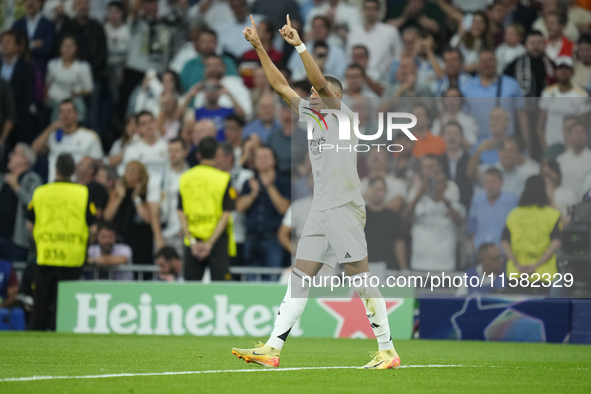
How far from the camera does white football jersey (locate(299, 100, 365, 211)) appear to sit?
23.9ft

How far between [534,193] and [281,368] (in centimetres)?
604

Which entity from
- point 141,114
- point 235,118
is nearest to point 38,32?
point 141,114

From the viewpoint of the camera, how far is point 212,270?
476 inches

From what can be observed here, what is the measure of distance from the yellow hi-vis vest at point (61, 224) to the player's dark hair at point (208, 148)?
1708 mm

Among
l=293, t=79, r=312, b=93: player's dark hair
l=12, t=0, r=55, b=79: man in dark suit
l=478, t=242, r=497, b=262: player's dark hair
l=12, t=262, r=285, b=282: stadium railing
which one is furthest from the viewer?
l=12, t=0, r=55, b=79: man in dark suit

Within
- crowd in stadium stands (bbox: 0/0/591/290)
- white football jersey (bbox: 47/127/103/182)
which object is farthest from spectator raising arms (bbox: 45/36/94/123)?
white football jersey (bbox: 47/127/103/182)

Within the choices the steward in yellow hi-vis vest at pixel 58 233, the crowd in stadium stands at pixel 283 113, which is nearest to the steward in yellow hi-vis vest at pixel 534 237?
the crowd in stadium stands at pixel 283 113

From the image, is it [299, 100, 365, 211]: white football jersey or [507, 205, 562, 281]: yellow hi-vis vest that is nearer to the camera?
[299, 100, 365, 211]: white football jersey

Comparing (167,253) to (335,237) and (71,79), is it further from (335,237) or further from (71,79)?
(335,237)

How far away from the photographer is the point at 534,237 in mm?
11844

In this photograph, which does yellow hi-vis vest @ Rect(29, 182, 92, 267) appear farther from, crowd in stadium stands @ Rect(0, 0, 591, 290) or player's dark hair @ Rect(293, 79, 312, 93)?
player's dark hair @ Rect(293, 79, 312, 93)

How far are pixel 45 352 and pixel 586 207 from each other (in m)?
7.02

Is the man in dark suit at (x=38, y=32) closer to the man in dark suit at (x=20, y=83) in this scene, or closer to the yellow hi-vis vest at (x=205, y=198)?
the man in dark suit at (x=20, y=83)

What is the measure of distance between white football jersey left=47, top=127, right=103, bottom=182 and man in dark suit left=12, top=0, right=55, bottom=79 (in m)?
2.11
